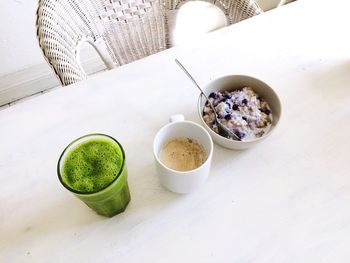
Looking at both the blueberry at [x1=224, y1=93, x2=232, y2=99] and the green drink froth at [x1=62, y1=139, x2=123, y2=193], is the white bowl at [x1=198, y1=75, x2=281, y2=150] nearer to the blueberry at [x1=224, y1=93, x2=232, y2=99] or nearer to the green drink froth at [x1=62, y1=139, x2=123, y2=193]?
the blueberry at [x1=224, y1=93, x2=232, y2=99]

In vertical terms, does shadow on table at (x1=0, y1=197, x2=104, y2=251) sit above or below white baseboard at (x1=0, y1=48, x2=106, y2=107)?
above

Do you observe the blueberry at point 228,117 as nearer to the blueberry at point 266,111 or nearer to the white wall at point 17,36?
the blueberry at point 266,111

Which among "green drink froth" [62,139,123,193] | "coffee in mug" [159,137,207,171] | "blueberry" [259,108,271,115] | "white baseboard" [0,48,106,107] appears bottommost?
"white baseboard" [0,48,106,107]

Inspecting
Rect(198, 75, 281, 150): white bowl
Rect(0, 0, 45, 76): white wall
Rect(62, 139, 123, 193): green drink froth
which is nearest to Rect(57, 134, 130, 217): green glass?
Rect(62, 139, 123, 193): green drink froth

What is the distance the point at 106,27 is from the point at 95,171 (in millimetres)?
566

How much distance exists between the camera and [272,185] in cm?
54

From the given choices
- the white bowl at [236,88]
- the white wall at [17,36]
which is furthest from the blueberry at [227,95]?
the white wall at [17,36]

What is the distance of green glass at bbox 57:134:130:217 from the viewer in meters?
0.43

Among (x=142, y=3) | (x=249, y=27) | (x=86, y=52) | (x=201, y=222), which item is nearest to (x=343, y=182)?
(x=201, y=222)

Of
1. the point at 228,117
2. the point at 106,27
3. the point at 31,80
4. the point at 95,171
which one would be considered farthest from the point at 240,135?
the point at 31,80

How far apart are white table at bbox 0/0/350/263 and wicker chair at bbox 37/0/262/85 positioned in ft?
0.39

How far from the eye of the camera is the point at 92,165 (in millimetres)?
446

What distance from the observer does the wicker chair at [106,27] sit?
0.71 metres

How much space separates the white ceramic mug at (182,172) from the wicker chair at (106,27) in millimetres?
327
